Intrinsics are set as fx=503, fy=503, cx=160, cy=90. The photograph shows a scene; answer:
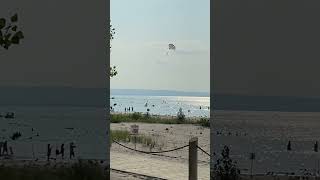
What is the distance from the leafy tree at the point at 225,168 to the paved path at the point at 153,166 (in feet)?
5.56

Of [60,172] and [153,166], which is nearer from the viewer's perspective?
[60,172]

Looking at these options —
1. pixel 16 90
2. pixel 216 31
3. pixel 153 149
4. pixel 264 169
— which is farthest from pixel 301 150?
pixel 153 149

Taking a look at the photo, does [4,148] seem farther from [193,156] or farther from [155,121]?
[155,121]

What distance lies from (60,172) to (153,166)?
3374 millimetres

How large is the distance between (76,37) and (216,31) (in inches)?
84.5

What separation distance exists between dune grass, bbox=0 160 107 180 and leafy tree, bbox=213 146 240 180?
5.73ft

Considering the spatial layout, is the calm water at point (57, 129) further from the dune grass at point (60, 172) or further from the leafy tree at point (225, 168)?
the leafy tree at point (225, 168)

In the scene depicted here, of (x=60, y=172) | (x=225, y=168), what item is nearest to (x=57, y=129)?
(x=60, y=172)

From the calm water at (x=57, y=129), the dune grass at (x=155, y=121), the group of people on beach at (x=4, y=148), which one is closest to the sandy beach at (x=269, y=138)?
the calm water at (x=57, y=129)

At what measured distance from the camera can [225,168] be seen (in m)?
7.59

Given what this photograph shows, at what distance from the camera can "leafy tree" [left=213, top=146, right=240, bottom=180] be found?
758 centimetres

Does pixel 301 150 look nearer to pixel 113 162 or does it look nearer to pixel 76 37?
pixel 76 37

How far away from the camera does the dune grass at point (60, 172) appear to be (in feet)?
25.3

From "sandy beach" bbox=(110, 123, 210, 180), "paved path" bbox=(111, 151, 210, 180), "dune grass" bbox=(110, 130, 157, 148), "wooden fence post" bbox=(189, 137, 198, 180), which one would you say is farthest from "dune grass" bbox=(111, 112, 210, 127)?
"wooden fence post" bbox=(189, 137, 198, 180)
